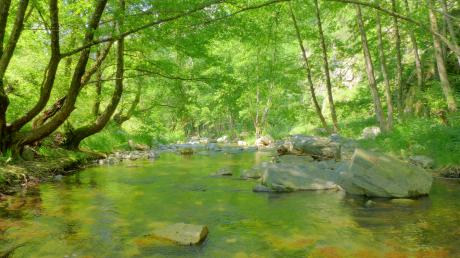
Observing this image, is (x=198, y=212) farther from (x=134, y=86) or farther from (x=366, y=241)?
(x=134, y=86)

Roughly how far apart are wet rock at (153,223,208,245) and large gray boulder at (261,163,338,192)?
3395mm

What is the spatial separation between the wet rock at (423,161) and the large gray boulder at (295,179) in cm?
295

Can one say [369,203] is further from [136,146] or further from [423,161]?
[136,146]

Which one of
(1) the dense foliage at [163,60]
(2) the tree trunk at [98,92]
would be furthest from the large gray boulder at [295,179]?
(2) the tree trunk at [98,92]

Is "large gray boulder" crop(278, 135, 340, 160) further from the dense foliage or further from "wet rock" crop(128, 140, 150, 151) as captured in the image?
"wet rock" crop(128, 140, 150, 151)

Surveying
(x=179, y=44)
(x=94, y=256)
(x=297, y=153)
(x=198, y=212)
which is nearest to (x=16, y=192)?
(x=198, y=212)

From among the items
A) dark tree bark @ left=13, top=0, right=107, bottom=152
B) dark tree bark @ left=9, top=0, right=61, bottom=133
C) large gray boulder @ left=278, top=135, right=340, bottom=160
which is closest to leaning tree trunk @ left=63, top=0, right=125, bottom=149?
dark tree bark @ left=13, top=0, right=107, bottom=152

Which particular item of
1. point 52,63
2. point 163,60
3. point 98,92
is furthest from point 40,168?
point 98,92

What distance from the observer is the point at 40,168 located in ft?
32.2

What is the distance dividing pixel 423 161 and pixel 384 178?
11.8 feet

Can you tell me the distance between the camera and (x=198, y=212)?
242 inches

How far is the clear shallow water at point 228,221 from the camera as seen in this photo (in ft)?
14.1

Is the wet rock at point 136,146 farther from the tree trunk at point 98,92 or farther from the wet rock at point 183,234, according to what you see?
the wet rock at point 183,234

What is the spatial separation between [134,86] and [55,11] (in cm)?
1455
